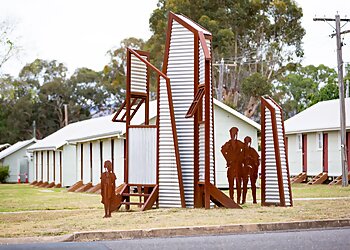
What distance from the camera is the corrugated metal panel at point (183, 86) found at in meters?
21.8

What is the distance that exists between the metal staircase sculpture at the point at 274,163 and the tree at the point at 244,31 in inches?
1459

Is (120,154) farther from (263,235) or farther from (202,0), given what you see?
(202,0)

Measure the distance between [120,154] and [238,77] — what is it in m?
30.1

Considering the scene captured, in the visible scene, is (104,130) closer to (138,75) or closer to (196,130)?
(138,75)

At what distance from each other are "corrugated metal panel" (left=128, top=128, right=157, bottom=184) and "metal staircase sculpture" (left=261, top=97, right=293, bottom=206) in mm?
3125

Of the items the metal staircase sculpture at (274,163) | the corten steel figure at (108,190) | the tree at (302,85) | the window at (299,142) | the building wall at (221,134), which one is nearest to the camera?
the corten steel figure at (108,190)

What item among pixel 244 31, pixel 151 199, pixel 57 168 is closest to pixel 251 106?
pixel 244 31

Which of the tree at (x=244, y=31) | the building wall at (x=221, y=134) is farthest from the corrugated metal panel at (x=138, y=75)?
the tree at (x=244, y=31)

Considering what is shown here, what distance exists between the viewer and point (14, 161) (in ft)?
233

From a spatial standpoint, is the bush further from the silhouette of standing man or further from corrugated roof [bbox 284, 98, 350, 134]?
the silhouette of standing man

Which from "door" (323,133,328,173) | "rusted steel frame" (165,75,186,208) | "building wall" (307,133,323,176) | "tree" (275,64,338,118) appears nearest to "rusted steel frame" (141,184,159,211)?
"rusted steel frame" (165,75,186,208)

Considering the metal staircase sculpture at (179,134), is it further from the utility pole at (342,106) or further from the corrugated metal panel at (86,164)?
the corrugated metal panel at (86,164)

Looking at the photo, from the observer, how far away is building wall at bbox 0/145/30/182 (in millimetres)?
70500

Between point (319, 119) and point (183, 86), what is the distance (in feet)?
81.9
